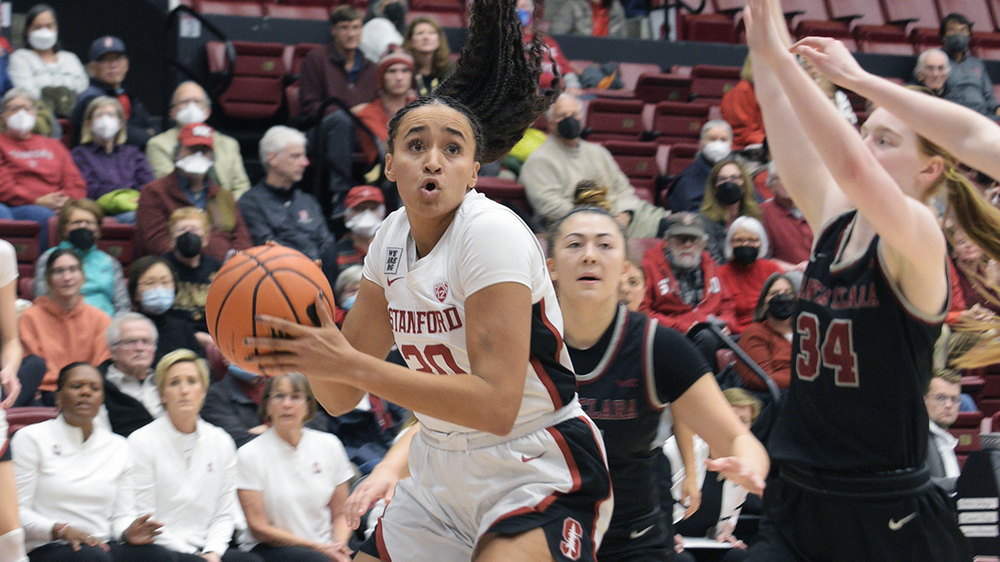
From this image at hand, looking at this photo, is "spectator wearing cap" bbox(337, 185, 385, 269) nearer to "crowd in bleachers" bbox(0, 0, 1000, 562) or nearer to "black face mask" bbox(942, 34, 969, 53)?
"crowd in bleachers" bbox(0, 0, 1000, 562)

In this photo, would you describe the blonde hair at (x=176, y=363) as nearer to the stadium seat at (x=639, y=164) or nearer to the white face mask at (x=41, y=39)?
the white face mask at (x=41, y=39)

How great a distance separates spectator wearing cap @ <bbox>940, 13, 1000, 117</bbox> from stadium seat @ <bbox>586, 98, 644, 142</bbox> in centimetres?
314

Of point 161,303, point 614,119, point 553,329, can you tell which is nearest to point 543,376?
point 553,329

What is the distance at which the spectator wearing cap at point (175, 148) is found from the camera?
7.33 m

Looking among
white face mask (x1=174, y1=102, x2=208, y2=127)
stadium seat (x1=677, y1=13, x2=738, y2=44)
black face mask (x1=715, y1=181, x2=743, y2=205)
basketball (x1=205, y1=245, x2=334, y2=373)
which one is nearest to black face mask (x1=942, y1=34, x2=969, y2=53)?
stadium seat (x1=677, y1=13, x2=738, y2=44)

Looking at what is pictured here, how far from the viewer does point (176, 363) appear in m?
4.98

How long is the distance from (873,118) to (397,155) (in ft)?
3.92

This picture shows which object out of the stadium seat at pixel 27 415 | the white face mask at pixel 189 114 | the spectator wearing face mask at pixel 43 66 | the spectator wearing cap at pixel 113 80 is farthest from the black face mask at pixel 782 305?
the spectator wearing face mask at pixel 43 66

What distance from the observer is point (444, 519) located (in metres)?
2.51

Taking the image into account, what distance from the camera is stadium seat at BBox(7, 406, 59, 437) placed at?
491 cm

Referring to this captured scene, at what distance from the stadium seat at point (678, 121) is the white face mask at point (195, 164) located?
4.15m

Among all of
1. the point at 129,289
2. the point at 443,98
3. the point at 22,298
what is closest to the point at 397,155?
the point at 443,98

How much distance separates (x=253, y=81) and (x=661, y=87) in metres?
3.71

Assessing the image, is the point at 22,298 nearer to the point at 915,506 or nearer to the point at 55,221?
the point at 55,221
